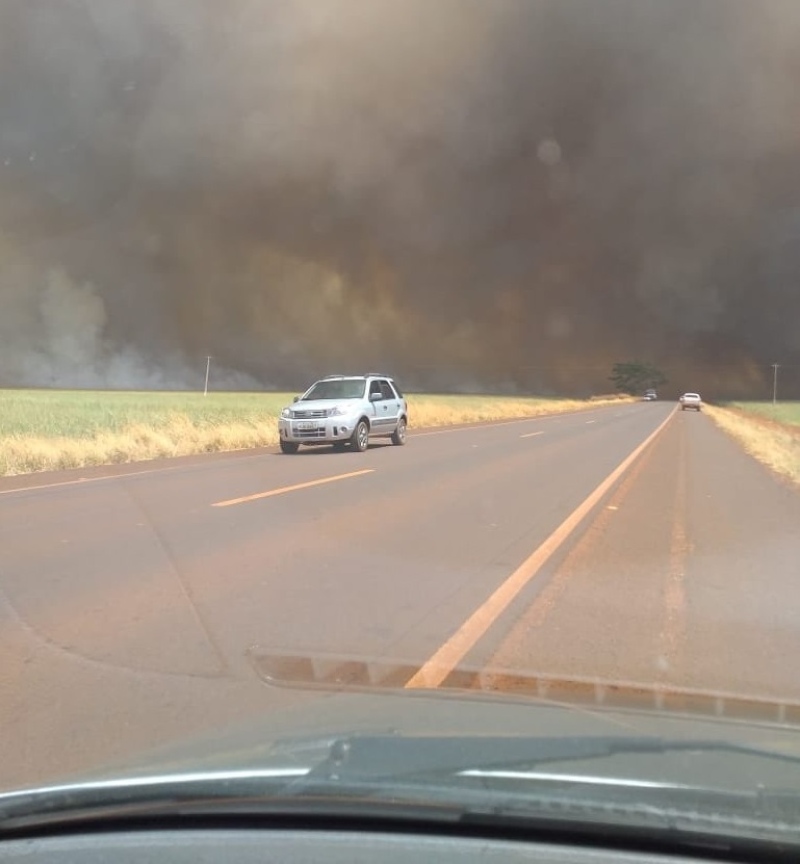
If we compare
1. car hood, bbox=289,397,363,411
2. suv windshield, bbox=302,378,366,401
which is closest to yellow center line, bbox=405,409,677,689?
car hood, bbox=289,397,363,411

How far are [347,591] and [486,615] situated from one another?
1.29 metres

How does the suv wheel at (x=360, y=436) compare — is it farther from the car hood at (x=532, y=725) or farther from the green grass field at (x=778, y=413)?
the green grass field at (x=778, y=413)

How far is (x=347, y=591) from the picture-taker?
805 cm

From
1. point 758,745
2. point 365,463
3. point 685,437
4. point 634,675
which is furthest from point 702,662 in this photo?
point 685,437

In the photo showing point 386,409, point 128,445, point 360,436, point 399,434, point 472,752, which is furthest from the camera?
point 399,434

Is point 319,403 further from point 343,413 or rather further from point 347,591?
point 347,591

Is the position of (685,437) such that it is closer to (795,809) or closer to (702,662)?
(702,662)

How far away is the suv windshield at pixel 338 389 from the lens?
23.7 metres

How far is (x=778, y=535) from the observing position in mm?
11664

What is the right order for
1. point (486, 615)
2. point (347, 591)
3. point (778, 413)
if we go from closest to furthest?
point (486, 615)
point (347, 591)
point (778, 413)

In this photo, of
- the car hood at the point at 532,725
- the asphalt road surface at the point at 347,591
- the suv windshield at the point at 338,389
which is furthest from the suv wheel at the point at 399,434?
the car hood at the point at 532,725

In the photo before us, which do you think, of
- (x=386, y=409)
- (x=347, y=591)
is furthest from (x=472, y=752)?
(x=386, y=409)

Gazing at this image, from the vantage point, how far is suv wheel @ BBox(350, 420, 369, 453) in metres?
23.1

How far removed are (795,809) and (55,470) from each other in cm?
1793
